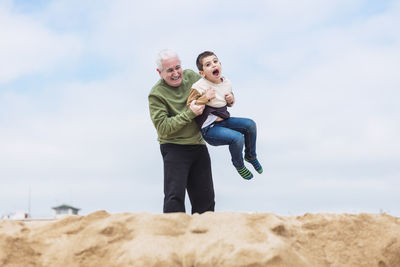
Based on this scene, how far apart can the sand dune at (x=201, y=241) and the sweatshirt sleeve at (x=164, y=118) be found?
141 cm

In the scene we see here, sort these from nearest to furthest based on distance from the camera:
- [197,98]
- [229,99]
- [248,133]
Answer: [197,98], [229,99], [248,133]

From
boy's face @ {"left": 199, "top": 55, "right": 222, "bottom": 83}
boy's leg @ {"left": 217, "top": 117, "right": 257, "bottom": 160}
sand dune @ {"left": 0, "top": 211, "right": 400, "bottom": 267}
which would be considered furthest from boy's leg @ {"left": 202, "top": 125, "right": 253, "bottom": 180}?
sand dune @ {"left": 0, "top": 211, "right": 400, "bottom": 267}

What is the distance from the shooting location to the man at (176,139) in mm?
5004

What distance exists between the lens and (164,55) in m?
5.06

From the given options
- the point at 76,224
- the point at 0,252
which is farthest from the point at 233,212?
the point at 0,252

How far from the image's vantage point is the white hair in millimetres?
5059

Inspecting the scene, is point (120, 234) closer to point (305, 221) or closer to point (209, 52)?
point (305, 221)

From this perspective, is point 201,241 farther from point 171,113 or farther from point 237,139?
point 171,113

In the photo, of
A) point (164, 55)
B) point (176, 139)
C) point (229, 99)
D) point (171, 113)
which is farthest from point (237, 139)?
point (164, 55)

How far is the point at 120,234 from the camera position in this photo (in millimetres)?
3412

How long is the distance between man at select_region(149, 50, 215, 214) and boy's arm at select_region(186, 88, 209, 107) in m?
0.10

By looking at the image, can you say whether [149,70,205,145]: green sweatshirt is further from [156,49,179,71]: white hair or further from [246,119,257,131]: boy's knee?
[246,119,257,131]: boy's knee

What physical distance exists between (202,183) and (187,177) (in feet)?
0.61

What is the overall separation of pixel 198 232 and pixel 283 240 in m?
0.55
